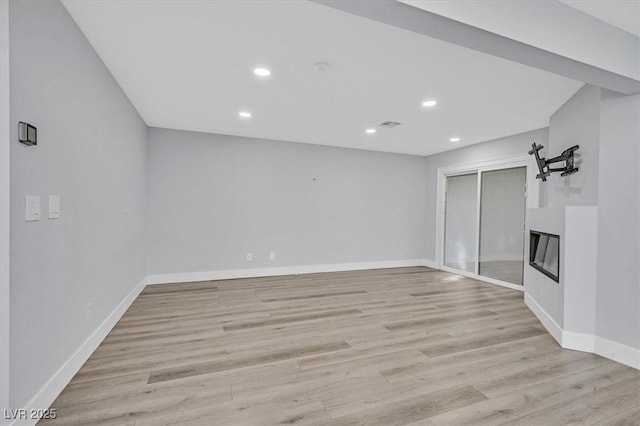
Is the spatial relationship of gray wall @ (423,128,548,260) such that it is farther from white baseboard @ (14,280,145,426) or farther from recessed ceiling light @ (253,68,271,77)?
white baseboard @ (14,280,145,426)

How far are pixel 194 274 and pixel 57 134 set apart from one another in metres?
3.47

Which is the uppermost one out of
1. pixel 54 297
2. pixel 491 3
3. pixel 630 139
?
pixel 491 3

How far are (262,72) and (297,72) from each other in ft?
1.06

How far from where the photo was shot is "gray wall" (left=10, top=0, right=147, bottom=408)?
1.50 metres

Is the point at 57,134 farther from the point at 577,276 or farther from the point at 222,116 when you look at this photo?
the point at 577,276

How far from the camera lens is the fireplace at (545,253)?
3.03 metres

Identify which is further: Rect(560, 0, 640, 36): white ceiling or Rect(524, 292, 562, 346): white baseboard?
Rect(524, 292, 562, 346): white baseboard

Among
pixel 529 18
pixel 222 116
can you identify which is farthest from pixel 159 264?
pixel 529 18

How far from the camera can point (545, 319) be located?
3.20m

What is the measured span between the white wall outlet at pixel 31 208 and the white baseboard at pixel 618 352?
415 centimetres

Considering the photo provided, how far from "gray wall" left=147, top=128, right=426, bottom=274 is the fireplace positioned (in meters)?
2.90

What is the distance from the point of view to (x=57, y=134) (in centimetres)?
187

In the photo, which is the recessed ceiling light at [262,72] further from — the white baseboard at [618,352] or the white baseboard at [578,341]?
the white baseboard at [618,352]

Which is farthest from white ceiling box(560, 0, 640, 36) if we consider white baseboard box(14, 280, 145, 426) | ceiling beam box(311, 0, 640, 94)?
white baseboard box(14, 280, 145, 426)
